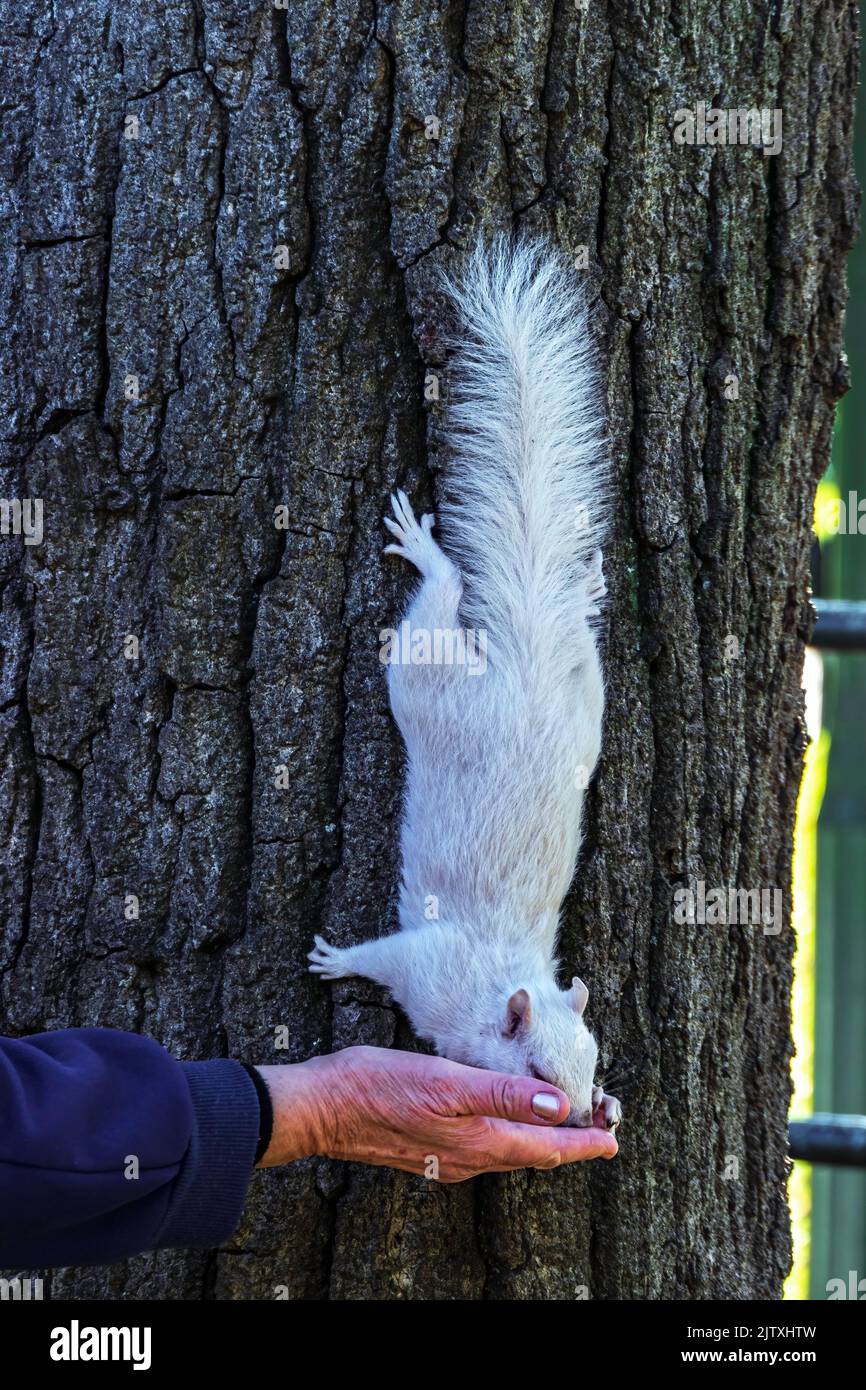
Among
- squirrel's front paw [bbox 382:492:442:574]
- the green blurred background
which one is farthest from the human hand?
the green blurred background

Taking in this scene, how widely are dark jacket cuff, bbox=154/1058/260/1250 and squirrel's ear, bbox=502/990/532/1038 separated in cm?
45

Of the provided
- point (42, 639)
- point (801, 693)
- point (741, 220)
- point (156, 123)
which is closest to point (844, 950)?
point (801, 693)

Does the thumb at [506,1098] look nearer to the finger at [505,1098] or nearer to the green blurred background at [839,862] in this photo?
the finger at [505,1098]

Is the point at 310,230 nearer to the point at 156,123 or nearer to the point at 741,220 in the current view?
the point at 156,123

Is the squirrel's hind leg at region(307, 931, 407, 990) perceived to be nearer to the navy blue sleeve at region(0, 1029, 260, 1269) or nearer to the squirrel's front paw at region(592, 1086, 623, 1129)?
the navy blue sleeve at region(0, 1029, 260, 1269)

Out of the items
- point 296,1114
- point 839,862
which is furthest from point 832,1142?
point 296,1114

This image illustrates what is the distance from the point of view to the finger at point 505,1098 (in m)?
2.02

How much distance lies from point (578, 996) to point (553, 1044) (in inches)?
3.6

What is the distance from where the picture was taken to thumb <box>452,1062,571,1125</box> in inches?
79.4

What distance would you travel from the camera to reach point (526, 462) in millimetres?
2266

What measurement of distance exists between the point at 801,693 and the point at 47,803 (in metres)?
1.47

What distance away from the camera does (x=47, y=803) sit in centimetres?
223

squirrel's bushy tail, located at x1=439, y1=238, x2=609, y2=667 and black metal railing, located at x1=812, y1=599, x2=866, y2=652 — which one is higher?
squirrel's bushy tail, located at x1=439, y1=238, x2=609, y2=667

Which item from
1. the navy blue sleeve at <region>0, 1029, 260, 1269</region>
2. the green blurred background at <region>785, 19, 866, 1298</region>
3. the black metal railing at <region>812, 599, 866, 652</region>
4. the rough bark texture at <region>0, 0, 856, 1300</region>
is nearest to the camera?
the navy blue sleeve at <region>0, 1029, 260, 1269</region>
